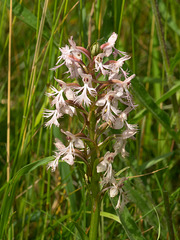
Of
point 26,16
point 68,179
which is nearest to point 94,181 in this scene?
point 68,179

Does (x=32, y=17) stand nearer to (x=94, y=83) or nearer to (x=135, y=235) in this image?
(x=94, y=83)

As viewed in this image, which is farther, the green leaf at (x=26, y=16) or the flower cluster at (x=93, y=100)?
the green leaf at (x=26, y=16)

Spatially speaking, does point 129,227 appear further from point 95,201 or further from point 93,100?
point 93,100

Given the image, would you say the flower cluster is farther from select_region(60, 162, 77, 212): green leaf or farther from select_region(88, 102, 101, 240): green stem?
select_region(60, 162, 77, 212): green leaf

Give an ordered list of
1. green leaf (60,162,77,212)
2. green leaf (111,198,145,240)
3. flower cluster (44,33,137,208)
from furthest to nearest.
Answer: green leaf (60,162,77,212) < green leaf (111,198,145,240) < flower cluster (44,33,137,208)

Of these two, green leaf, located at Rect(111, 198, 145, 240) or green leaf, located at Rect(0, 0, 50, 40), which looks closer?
green leaf, located at Rect(111, 198, 145, 240)

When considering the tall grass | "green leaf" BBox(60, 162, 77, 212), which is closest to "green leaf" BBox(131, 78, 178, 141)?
the tall grass

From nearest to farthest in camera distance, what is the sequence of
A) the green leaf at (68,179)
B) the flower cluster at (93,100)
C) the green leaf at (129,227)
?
the flower cluster at (93,100)
the green leaf at (129,227)
the green leaf at (68,179)

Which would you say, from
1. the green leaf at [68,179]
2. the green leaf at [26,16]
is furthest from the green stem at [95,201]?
the green leaf at [26,16]

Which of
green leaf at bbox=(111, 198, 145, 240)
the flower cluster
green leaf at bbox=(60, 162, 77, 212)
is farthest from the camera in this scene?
green leaf at bbox=(60, 162, 77, 212)

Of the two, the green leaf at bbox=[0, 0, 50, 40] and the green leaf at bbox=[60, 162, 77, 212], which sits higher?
the green leaf at bbox=[0, 0, 50, 40]

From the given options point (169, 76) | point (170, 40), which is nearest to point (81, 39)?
point (169, 76)

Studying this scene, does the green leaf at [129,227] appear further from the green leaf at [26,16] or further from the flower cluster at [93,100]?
the green leaf at [26,16]

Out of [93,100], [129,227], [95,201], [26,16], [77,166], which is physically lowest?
[129,227]
